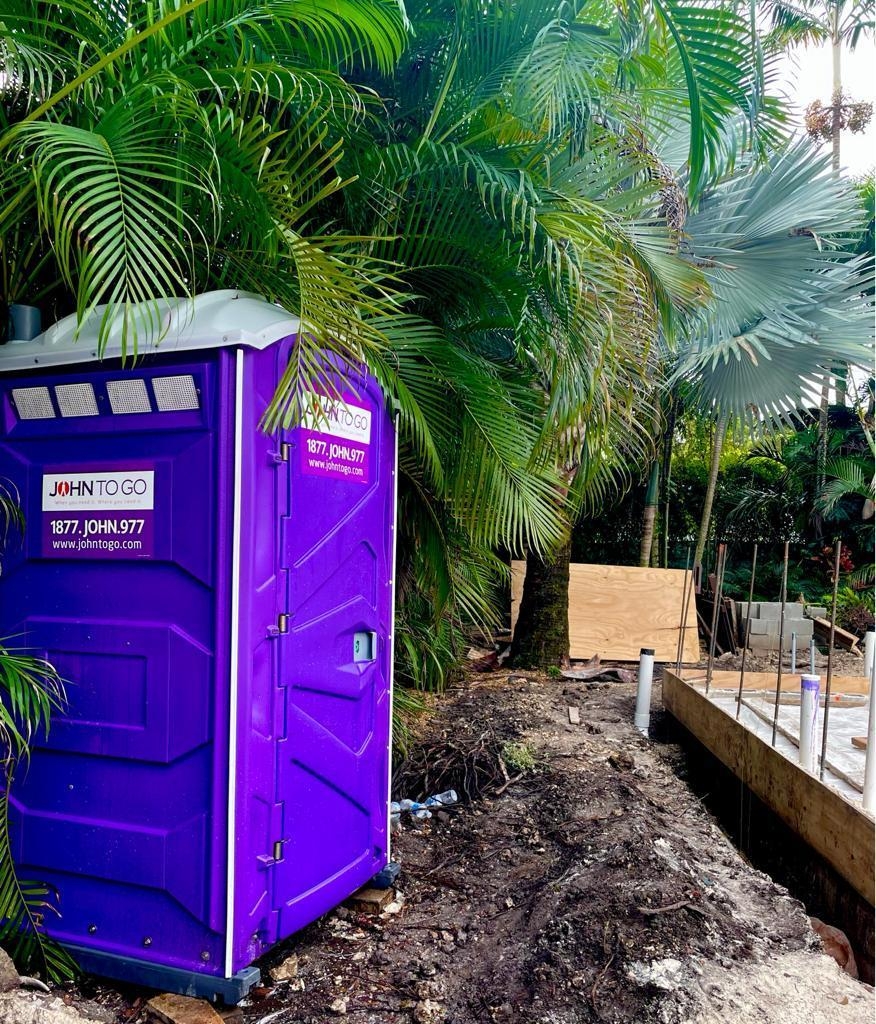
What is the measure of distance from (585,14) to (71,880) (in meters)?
4.55

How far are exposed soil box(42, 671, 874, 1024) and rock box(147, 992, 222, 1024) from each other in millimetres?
65

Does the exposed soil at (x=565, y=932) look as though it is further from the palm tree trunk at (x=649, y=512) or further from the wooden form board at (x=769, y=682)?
the palm tree trunk at (x=649, y=512)

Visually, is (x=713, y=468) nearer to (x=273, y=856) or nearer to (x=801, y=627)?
(x=801, y=627)

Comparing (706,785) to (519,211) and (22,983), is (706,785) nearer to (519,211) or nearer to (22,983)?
(519,211)

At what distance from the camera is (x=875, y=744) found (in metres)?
4.02

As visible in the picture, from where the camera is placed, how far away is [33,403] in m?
Answer: 3.36

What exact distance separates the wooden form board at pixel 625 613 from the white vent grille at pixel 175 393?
763 centimetres

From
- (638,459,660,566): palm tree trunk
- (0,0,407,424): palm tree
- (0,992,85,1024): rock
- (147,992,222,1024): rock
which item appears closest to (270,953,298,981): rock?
(147,992,222,1024): rock

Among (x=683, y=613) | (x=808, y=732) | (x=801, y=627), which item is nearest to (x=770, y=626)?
(x=801, y=627)

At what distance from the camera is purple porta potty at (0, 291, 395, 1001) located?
3.04 m

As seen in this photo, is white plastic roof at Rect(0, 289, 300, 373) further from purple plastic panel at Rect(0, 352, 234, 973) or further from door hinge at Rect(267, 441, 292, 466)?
door hinge at Rect(267, 441, 292, 466)

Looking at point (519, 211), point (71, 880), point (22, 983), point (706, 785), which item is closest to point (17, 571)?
point (71, 880)

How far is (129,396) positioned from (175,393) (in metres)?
0.20

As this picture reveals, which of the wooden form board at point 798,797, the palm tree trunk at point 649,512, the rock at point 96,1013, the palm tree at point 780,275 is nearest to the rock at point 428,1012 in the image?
the rock at point 96,1013
